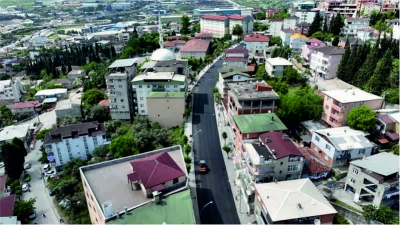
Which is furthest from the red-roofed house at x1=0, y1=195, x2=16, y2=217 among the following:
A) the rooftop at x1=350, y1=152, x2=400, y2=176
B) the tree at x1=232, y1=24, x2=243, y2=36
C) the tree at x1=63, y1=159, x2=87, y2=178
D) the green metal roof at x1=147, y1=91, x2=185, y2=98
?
the tree at x1=232, y1=24, x2=243, y2=36

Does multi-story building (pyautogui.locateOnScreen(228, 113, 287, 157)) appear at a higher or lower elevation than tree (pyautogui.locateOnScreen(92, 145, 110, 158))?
higher

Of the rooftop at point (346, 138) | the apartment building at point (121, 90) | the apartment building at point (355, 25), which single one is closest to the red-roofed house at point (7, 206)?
the apartment building at point (121, 90)

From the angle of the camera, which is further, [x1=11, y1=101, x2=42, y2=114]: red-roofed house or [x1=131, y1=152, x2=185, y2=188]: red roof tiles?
[x1=11, y1=101, x2=42, y2=114]: red-roofed house

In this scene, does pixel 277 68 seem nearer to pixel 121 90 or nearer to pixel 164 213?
pixel 121 90

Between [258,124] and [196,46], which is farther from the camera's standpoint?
[196,46]

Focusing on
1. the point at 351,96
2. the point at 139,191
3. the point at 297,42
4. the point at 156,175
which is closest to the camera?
the point at 156,175

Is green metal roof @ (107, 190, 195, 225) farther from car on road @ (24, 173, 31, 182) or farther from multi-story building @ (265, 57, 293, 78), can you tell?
multi-story building @ (265, 57, 293, 78)

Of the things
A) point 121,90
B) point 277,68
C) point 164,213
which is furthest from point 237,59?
point 164,213
